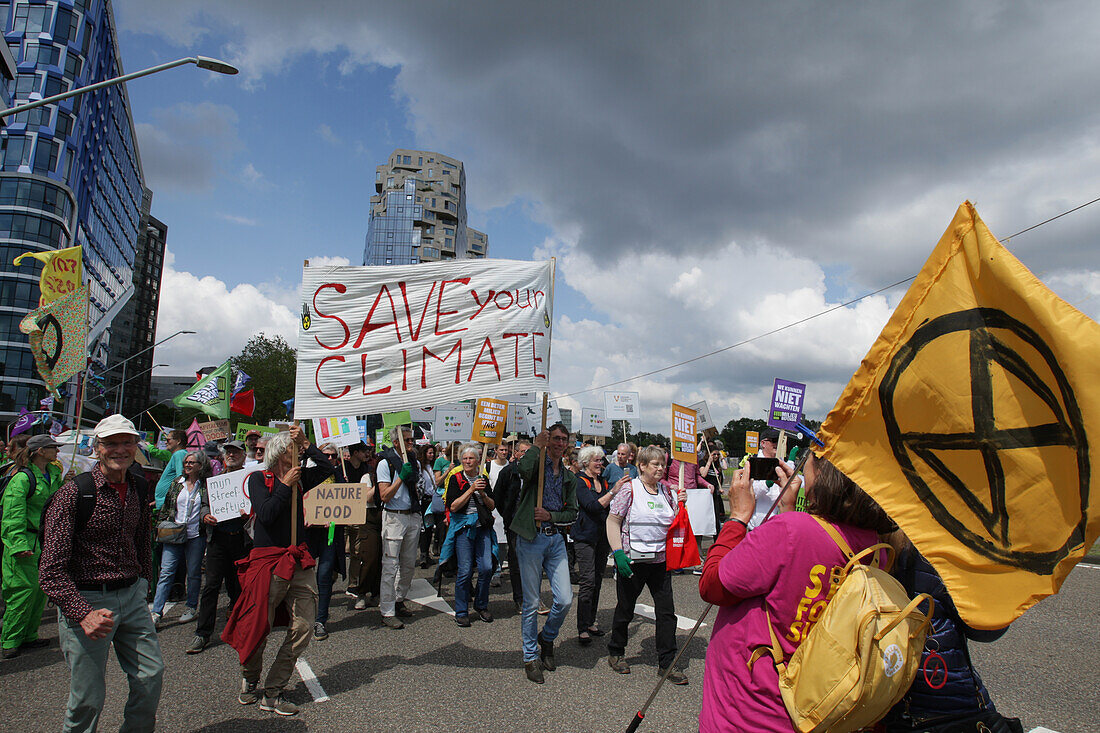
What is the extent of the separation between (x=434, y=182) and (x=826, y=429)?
98.5 meters

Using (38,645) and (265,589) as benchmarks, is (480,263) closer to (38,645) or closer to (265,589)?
(265,589)

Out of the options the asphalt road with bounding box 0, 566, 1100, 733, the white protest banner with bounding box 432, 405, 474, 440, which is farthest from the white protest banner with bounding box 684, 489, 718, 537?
the white protest banner with bounding box 432, 405, 474, 440

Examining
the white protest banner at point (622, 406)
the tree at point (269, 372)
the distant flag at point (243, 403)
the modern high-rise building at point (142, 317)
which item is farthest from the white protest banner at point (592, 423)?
the modern high-rise building at point (142, 317)

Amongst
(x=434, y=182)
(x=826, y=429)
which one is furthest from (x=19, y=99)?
(x=826, y=429)

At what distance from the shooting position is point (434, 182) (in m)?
94.8

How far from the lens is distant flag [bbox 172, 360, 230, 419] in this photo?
11.3 meters

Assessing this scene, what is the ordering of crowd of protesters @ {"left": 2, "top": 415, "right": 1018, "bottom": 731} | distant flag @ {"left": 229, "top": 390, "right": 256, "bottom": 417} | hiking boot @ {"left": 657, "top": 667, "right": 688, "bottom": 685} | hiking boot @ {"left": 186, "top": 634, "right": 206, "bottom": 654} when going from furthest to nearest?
1. distant flag @ {"left": 229, "top": 390, "right": 256, "bottom": 417}
2. hiking boot @ {"left": 186, "top": 634, "right": 206, "bottom": 654}
3. hiking boot @ {"left": 657, "top": 667, "right": 688, "bottom": 685}
4. crowd of protesters @ {"left": 2, "top": 415, "right": 1018, "bottom": 731}

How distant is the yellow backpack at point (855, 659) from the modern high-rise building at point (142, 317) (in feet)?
367

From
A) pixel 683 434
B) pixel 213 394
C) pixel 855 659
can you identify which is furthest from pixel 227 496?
pixel 213 394

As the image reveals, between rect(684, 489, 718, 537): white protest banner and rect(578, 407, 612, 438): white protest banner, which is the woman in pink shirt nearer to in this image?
rect(684, 489, 718, 537): white protest banner

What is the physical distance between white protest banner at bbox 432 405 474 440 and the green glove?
10510mm

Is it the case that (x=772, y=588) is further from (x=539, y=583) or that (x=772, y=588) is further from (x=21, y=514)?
(x=21, y=514)

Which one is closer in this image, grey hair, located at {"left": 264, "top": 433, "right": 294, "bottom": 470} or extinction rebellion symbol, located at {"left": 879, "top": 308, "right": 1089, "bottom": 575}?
extinction rebellion symbol, located at {"left": 879, "top": 308, "right": 1089, "bottom": 575}

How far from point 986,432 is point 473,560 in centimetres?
609
